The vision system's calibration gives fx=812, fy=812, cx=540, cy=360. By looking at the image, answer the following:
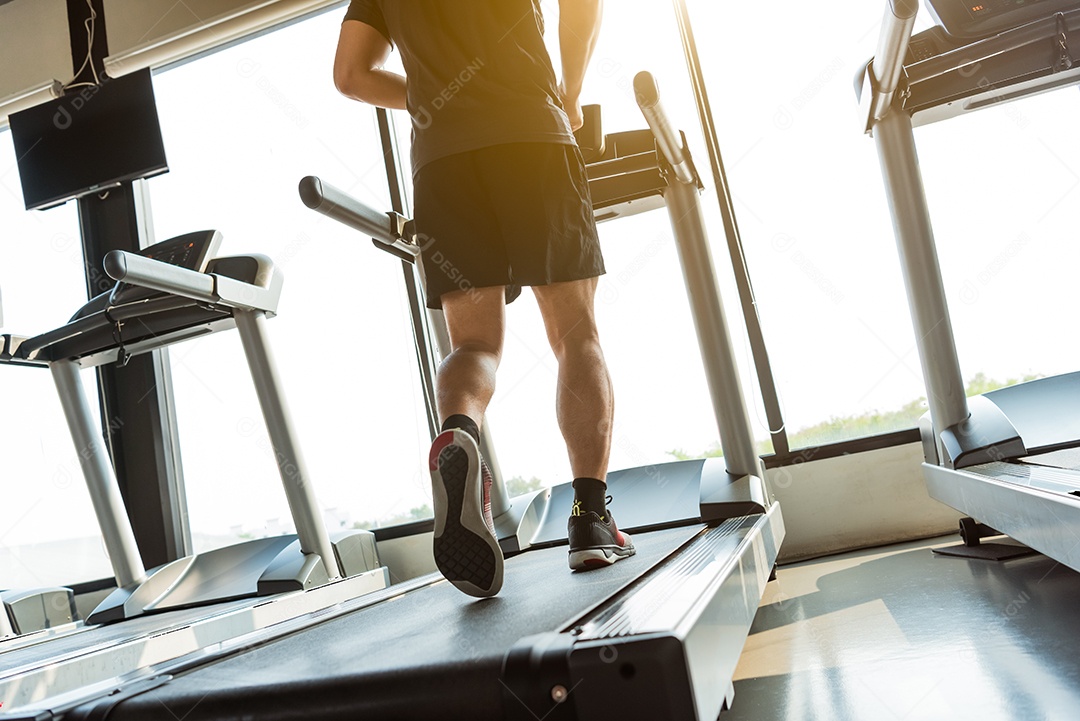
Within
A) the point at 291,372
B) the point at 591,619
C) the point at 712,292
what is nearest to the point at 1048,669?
the point at 591,619

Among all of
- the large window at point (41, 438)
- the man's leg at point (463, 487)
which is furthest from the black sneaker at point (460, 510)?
the large window at point (41, 438)

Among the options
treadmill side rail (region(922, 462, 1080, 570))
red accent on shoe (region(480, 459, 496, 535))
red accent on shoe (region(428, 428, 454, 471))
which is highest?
red accent on shoe (region(428, 428, 454, 471))

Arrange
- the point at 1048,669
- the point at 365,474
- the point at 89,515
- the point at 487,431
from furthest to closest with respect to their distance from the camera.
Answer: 1. the point at 89,515
2. the point at 365,474
3. the point at 487,431
4. the point at 1048,669

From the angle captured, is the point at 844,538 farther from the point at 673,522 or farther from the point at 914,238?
the point at 914,238

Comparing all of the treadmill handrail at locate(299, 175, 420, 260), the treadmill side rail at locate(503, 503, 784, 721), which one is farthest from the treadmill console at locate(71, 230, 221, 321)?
the treadmill side rail at locate(503, 503, 784, 721)

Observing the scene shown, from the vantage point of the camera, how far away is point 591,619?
975 mm

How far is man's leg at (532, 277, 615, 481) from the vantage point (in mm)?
1502

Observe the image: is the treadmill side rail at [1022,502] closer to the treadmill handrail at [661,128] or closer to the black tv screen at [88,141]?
the treadmill handrail at [661,128]

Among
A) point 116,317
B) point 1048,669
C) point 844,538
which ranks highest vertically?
point 116,317

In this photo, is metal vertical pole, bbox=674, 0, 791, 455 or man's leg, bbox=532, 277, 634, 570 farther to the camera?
metal vertical pole, bbox=674, 0, 791, 455

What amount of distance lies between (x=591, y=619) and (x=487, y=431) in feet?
5.82

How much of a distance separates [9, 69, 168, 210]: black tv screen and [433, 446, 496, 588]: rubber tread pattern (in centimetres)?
324

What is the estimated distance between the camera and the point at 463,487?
1200mm

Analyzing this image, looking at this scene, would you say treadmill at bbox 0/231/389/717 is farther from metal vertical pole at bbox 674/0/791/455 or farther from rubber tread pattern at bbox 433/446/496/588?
metal vertical pole at bbox 674/0/791/455
